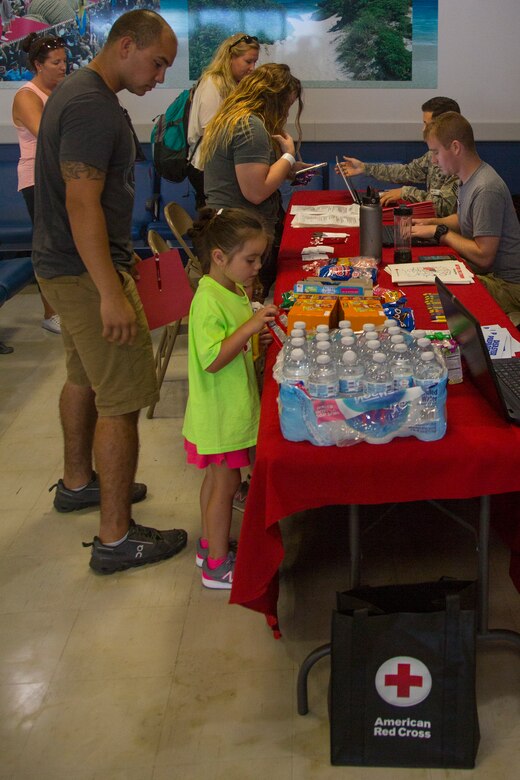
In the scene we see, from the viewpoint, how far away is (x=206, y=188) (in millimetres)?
3250

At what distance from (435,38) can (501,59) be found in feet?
1.63

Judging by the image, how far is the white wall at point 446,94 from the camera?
5.97 meters

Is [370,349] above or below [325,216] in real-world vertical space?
above

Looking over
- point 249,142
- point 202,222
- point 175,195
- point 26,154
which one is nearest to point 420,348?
point 202,222

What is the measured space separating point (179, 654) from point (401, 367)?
1.04m

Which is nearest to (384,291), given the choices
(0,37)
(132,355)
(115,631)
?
(132,355)

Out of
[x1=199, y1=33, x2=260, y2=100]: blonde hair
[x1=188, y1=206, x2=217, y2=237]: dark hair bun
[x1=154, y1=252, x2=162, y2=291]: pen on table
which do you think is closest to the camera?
[x1=188, y1=206, x2=217, y2=237]: dark hair bun

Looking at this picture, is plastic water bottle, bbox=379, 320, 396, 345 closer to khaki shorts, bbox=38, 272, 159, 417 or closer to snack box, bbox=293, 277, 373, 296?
snack box, bbox=293, 277, 373, 296

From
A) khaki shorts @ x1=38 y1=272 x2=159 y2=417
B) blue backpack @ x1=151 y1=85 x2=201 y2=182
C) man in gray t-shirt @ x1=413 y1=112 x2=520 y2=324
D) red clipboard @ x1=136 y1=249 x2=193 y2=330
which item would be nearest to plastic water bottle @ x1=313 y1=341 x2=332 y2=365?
khaki shorts @ x1=38 y1=272 x2=159 y2=417

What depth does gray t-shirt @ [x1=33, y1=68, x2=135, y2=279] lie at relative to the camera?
2.25 meters

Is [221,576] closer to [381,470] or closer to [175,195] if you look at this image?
[381,470]

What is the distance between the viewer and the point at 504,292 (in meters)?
3.32

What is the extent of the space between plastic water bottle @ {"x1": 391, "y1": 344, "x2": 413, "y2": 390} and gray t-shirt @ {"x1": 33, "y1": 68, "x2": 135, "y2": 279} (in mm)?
993

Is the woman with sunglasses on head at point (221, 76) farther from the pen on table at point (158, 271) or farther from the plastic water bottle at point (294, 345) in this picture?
the plastic water bottle at point (294, 345)
